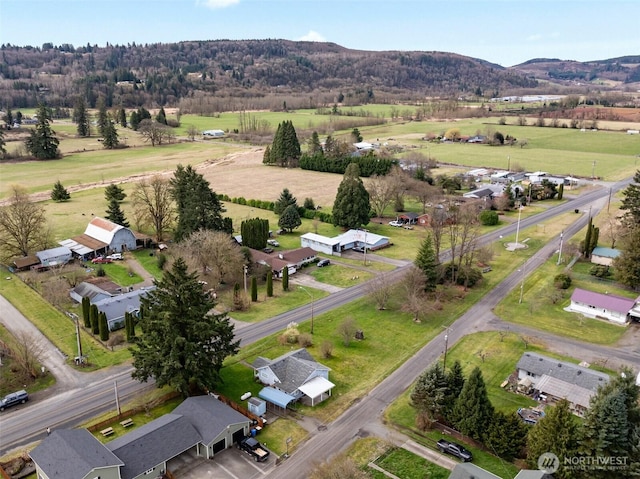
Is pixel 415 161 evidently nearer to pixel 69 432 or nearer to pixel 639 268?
pixel 639 268

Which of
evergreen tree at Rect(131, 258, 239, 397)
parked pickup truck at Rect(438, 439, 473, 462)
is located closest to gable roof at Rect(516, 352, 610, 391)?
parked pickup truck at Rect(438, 439, 473, 462)

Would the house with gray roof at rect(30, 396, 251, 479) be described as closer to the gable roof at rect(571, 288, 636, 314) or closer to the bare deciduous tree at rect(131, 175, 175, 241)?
the gable roof at rect(571, 288, 636, 314)

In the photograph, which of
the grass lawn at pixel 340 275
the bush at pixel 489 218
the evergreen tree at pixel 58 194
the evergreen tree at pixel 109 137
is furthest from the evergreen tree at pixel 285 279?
the evergreen tree at pixel 109 137

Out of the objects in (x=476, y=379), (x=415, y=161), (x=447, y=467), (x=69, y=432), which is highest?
(x=415, y=161)

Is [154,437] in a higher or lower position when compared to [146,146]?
lower

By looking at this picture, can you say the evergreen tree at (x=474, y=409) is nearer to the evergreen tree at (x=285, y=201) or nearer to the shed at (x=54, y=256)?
the shed at (x=54, y=256)

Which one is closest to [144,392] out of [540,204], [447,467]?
[447,467]

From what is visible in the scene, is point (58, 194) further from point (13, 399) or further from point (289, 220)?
point (13, 399)
